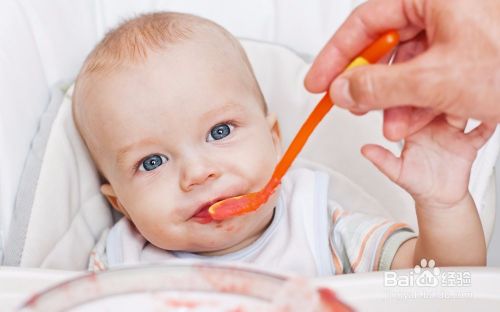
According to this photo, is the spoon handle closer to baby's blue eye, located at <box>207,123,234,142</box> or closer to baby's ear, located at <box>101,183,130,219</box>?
baby's blue eye, located at <box>207,123,234,142</box>

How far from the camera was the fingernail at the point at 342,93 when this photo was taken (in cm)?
70

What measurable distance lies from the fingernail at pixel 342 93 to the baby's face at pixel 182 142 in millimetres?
243

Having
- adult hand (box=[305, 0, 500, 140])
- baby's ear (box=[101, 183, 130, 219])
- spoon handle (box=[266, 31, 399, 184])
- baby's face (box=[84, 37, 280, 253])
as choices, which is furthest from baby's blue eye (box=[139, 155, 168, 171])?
adult hand (box=[305, 0, 500, 140])

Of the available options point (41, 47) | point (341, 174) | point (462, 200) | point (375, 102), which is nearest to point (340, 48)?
point (375, 102)

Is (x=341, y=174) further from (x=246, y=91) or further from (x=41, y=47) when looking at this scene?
(x=41, y=47)

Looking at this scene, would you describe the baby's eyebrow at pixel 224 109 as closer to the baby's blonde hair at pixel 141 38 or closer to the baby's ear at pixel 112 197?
the baby's blonde hair at pixel 141 38

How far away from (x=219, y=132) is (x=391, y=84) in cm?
34

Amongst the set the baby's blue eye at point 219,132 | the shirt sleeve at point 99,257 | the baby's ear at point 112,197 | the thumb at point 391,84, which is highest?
the thumb at point 391,84

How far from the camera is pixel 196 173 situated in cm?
90

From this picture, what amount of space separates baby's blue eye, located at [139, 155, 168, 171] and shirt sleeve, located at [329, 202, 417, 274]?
0.26m

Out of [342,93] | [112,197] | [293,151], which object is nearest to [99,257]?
[112,197]

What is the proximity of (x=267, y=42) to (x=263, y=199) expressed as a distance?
17.4 inches

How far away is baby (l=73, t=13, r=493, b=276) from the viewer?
0.85 metres

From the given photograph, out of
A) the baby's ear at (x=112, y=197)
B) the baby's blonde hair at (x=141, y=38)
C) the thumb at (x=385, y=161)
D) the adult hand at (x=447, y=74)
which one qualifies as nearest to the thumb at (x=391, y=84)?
the adult hand at (x=447, y=74)
